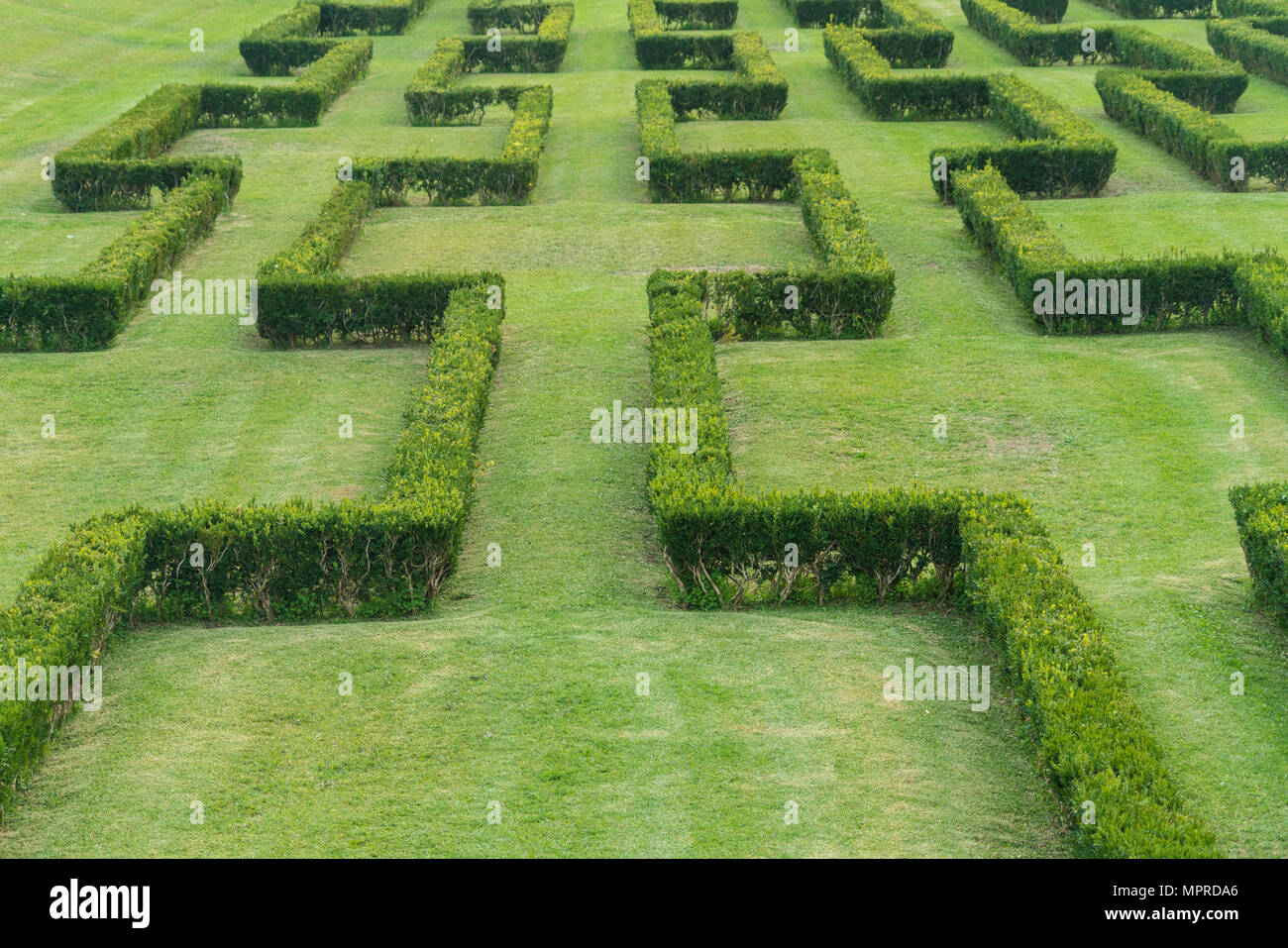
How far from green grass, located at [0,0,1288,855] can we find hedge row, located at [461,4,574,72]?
40.7 feet

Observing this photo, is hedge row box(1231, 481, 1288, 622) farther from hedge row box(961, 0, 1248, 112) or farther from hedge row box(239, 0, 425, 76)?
hedge row box(239, 0, 425, 76)

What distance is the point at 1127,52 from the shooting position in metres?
41.3

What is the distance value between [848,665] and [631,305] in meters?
11.6

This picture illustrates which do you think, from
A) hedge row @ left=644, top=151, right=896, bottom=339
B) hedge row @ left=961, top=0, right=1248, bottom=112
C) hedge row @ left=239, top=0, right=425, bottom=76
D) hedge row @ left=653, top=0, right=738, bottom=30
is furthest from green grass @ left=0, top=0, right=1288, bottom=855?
hedge row @ left=653, top=0, right=738, bottom=30

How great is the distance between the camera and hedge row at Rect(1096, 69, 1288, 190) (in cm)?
2886

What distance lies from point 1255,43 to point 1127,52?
3.39 metres

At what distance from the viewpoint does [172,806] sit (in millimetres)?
11625

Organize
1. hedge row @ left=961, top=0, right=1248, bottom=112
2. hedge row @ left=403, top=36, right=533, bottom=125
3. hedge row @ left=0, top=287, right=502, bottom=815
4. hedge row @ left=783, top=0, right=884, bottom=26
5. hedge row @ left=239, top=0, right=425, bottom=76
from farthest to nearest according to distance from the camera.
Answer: hedge row @ left=783, top=0, right=884, bottom=26, hedge row @ left=239, top=0, right=425, bottom=76, hedge row @ left=403, top=36, right=533, bottom=125, hedge row @ left=961, top=0, right=1248, bottom=112, hedge row @ left=0, top=287, right=502, bottom=815

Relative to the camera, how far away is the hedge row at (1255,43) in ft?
127

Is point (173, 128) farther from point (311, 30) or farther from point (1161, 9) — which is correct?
point (1161, 9)

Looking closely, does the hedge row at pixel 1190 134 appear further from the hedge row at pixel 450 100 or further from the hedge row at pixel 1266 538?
the hedge row at pixel 1266 538

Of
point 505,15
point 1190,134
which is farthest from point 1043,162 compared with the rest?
point 505,15

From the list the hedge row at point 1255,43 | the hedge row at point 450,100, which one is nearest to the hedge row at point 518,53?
the hedge row at point 450,100

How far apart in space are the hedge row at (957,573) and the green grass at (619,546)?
501 mm
